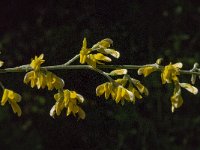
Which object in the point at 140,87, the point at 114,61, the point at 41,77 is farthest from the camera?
the point at 114,61

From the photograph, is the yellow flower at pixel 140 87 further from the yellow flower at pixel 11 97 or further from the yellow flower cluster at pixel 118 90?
the yellow flower at pixel 11 97

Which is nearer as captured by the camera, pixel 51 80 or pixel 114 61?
pixel 51 80

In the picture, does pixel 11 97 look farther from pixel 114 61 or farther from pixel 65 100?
pixel 114 61

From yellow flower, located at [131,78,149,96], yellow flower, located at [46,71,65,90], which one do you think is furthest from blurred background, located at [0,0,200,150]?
yellow flower, located at [46,71,65,90]

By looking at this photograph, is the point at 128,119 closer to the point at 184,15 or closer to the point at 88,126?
the point at 88,126

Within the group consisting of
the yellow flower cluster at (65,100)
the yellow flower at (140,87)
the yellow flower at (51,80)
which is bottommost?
the yellow flower cluster at (65,100)

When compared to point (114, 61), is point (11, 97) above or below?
below

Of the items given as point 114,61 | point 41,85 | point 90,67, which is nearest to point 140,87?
point 90,67

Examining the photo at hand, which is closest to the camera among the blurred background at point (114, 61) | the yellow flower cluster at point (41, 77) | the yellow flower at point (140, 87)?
the yellow flower cluster at point (41, 77)

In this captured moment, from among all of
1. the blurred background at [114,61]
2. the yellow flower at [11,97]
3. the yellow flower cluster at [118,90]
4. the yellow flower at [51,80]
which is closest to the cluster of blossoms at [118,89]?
→ the yellow flower cluster at [118,90]

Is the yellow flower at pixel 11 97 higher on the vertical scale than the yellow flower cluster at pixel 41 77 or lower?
lower
